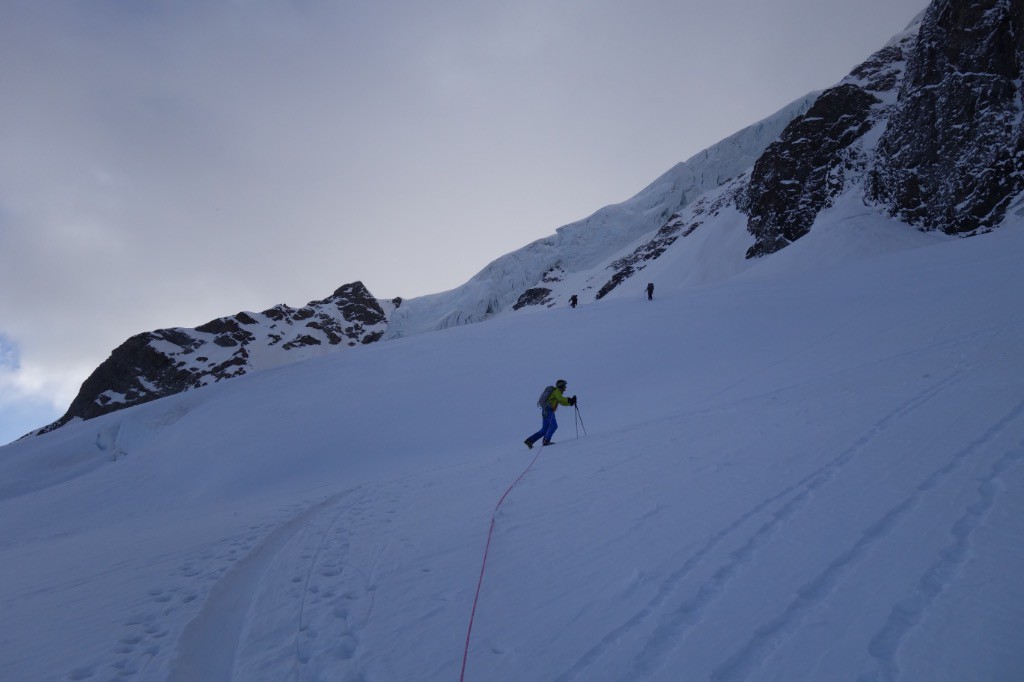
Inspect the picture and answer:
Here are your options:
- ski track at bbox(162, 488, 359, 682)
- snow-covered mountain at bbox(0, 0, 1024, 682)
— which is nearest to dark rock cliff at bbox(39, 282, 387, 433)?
snow-covered mountain at bbox(0, 0, 1024, 682)

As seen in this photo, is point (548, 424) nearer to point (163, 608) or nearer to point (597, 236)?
point (163, 608)

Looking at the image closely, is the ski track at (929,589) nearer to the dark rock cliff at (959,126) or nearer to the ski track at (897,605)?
the ski track at (897,605)

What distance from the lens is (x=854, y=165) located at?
42.8m

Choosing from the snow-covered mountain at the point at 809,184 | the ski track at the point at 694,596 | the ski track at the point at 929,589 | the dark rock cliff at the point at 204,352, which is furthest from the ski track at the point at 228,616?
the dark rock cliff at the point at 204,352

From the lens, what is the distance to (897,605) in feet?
8.41

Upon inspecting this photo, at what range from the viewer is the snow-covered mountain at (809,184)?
2994cm

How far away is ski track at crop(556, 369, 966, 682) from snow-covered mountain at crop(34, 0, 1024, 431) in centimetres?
3590

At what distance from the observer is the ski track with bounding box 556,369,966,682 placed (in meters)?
2.55

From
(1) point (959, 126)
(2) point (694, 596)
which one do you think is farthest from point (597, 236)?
(2) point (694, 596)

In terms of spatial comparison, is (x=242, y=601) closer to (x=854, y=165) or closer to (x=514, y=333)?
(x=514, y=333)

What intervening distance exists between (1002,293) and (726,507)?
15.7 meters

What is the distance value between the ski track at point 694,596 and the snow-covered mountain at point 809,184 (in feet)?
118

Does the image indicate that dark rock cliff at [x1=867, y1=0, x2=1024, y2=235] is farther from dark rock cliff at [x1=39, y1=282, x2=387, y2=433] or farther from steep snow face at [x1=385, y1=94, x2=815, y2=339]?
dark rock cliff at [x1=39, y1=282, x2=387, y2=433]

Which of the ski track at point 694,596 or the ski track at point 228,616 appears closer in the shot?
the ski track at point 694,596
